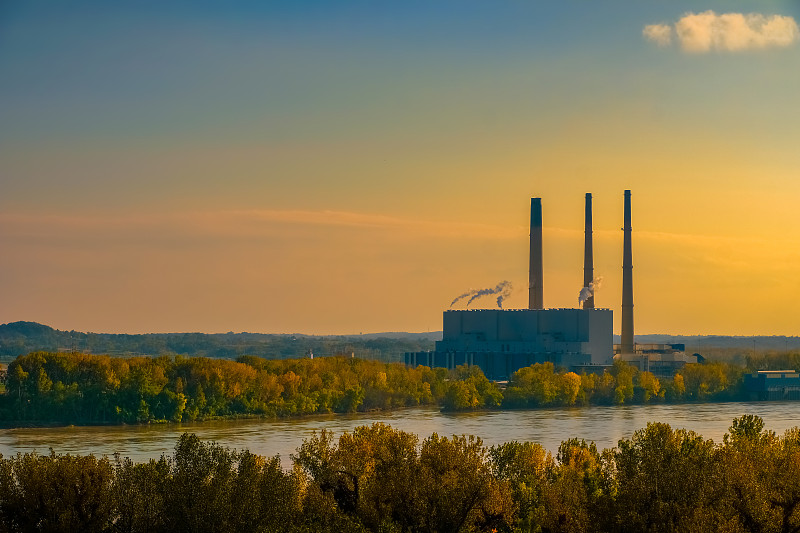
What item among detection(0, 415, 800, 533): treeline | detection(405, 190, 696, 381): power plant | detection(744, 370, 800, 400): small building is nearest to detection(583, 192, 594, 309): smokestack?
detection(405, 190, 696, 381): power plant

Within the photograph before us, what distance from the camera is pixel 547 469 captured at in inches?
1190

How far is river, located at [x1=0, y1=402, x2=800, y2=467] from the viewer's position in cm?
5178

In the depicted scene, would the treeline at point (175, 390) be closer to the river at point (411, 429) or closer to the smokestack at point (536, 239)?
the river at point (411, 429)

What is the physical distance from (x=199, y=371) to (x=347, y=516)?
49739 millimetres

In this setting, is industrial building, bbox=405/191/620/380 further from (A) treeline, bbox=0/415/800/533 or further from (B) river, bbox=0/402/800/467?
(A) treeline, bbox=0/415/800/533

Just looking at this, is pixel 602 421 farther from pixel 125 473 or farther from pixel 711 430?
pixel 125 473

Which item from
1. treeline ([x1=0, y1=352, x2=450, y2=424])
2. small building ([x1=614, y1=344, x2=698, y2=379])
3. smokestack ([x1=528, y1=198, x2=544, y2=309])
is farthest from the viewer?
small building ([x1=614, y1=344, x2=698, y2=379])

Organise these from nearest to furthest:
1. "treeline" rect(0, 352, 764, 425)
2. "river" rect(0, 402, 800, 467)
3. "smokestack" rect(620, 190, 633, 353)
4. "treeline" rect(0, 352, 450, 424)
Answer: "river" rect(0, 402, 800, 467) → "treeline" rect(0, 352, 450, 424) → "treeline" rect(0, 352, 764, 425) → "smokestack" rect(620, 190, 633, 353)

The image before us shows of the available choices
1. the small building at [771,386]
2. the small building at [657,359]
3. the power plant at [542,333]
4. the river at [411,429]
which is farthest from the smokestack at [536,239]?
the small building at [771,386]

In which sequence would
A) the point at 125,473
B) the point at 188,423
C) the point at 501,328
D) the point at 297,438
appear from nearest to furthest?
the point at 125,473 → the point at 297,438 → the point at 188,423 → the point at 501,328

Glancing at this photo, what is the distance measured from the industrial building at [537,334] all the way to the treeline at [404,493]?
6616cm

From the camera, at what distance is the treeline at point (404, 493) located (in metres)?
23.6

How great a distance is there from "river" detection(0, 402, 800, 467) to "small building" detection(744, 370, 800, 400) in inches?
586

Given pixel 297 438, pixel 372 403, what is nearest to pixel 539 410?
pixel 372 403
